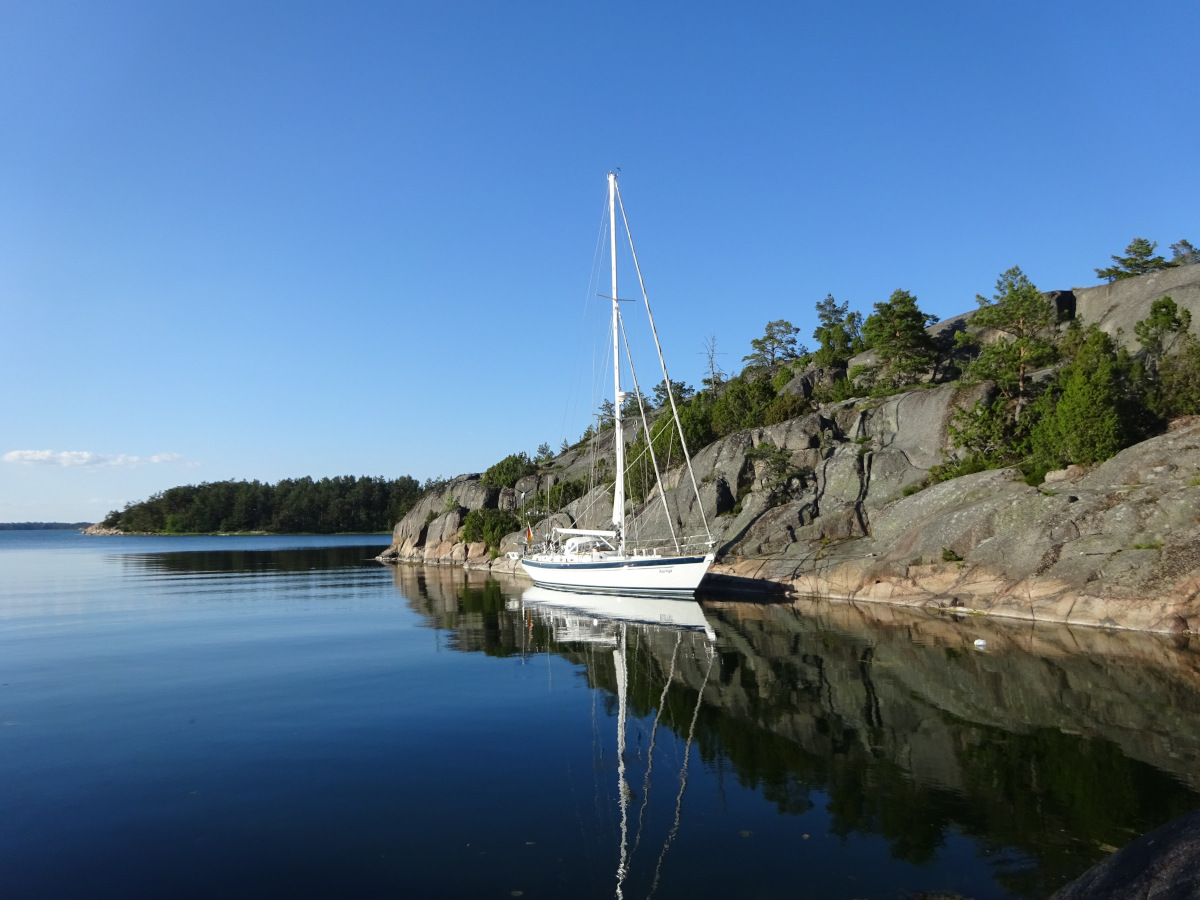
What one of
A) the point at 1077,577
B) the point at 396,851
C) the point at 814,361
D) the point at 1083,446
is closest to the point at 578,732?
the point at 396,851

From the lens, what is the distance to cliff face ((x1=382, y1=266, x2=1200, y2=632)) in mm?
29688

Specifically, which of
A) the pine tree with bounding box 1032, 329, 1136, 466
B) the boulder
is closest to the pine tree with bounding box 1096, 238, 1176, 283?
the pine tree with bounding box 1032, 329, 1136, 466

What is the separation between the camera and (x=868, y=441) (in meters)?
53.8

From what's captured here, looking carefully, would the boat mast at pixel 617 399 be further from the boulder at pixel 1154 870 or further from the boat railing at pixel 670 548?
the boulder at pixel 1154 870

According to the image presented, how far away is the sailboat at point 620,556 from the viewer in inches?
1673

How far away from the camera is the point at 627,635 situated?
3234 cm

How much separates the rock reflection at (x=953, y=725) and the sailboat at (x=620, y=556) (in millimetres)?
10351

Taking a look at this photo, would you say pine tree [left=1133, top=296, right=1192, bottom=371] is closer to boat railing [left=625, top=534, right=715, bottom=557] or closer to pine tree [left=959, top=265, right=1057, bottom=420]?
pine tree [left=959, top=265, right=1057, bottom=420]

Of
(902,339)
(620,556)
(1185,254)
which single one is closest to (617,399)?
(620,556)

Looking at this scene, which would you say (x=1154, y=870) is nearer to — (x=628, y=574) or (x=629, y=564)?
(x=629, y=564)

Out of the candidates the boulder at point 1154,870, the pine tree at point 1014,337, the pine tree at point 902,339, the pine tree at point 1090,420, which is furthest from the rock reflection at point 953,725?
the pine tree at point 902,339

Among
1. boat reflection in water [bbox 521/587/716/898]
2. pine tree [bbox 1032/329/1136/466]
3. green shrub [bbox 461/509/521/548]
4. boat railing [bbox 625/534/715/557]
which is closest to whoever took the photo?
boat reflection in water [bbox 521/587/716/898]

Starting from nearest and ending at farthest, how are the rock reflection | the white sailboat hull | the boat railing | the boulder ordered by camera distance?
the boulder → the rock reflection → the white sailboat hull → the boat railing

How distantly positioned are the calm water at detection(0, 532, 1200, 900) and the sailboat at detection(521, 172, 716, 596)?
11616 mm
